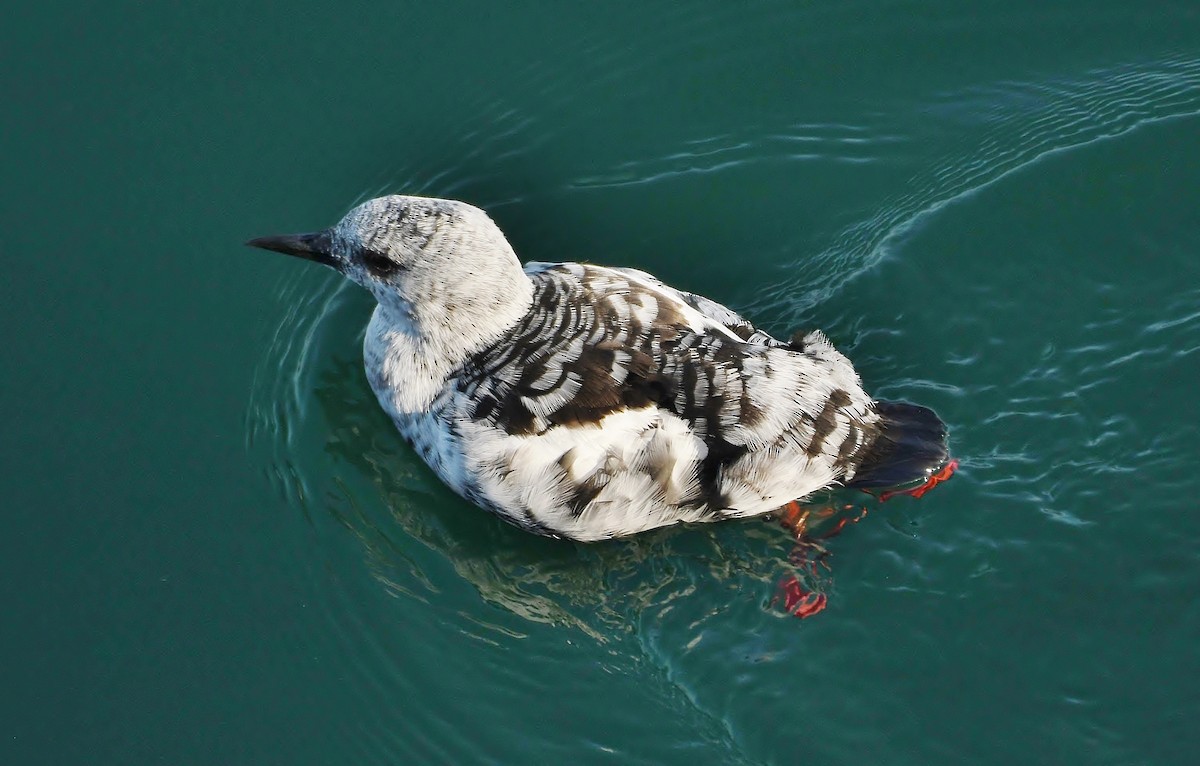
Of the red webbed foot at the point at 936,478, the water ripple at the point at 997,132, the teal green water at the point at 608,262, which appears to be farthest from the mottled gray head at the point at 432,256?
the red webbed foot at the point at 936,478

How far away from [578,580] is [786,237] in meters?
2.32

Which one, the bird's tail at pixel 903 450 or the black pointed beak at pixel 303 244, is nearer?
the bird's tail at pixel 903 450

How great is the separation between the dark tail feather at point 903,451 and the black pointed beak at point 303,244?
283cm

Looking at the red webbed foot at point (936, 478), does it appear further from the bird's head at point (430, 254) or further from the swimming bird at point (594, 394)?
the bird's head at point (430, 254)

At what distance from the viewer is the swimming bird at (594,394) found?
5453 millimetres

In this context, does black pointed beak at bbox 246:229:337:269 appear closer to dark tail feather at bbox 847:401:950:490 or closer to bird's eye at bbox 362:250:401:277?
bird's eye at bbox 362:250:401:277

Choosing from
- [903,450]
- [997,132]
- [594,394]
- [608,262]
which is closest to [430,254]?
[594,394]

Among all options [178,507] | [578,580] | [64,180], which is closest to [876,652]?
[578,580]

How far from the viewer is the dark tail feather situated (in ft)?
18.5

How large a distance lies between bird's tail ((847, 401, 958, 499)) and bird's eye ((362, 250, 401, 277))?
243 cm

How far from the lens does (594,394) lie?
5465 millimetres

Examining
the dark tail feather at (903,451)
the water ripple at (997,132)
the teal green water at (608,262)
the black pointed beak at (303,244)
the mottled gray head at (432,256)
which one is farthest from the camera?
the water ripple at (997,132)

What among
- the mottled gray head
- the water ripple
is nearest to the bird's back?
the mottled gray head

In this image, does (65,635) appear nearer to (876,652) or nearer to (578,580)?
(578,580)
